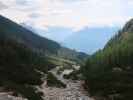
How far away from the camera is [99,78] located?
91.8 metres

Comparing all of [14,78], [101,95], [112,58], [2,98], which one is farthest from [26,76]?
[112,58]

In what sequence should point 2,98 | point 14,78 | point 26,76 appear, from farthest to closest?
point 26,76 < point 14,78 < point 2,98

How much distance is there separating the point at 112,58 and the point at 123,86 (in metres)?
70.1

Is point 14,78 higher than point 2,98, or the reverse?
point 14,78

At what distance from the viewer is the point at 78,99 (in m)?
69.5

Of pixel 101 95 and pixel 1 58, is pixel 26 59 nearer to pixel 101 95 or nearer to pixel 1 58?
pixel 1 58

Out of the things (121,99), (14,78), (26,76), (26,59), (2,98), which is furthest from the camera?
(26,59)

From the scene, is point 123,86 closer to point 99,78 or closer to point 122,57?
point 99,78

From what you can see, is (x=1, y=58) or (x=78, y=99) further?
(x=1, y=58)

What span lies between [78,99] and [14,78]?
68.8 ft

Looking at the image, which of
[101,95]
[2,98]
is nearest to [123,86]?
[101,95]

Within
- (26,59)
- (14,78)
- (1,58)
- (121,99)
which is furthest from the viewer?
(26,59)

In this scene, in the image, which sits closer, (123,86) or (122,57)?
(123,86)

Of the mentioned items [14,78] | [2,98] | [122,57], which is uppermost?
[122,57]
